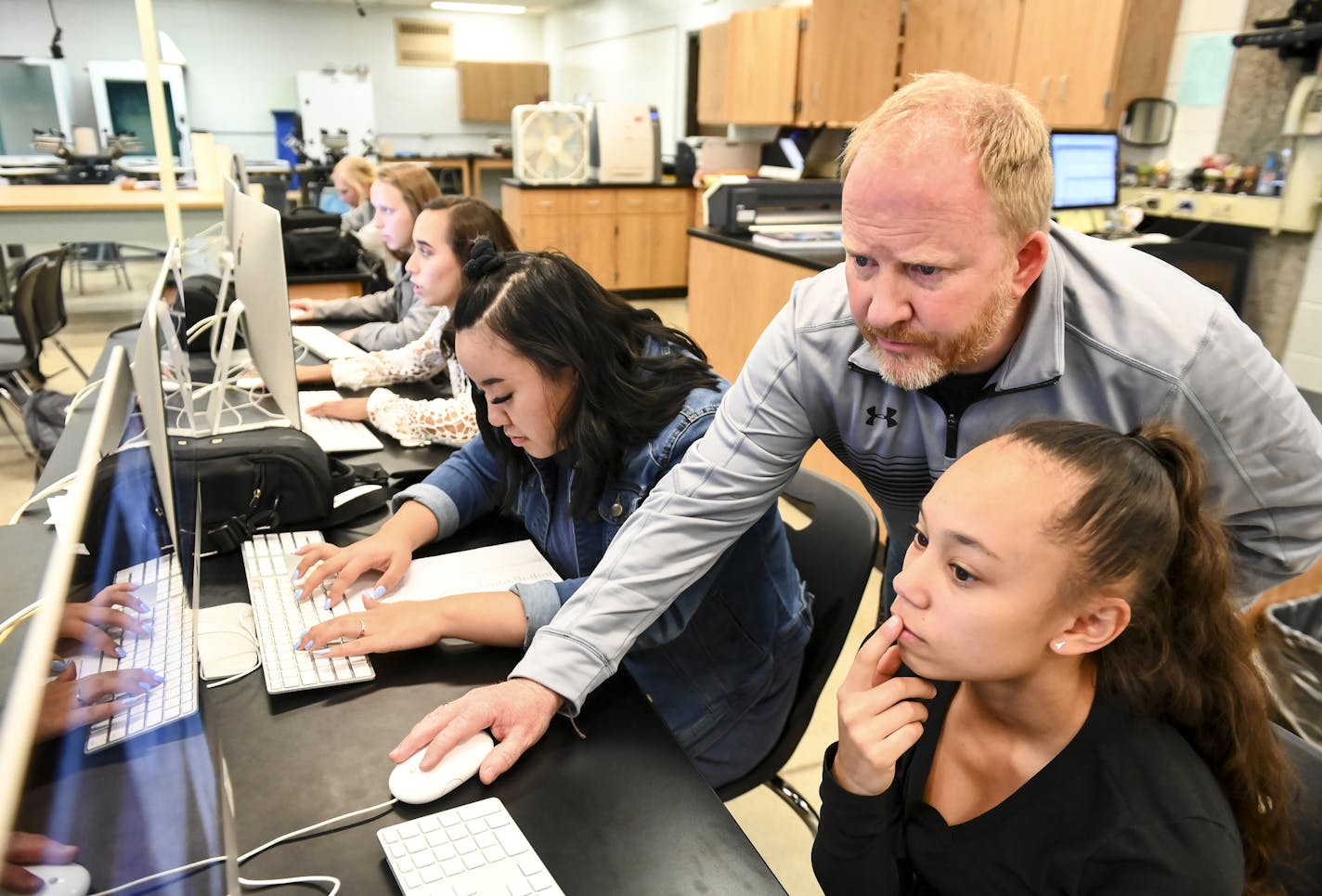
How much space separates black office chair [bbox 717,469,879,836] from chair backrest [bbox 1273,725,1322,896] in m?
0.56

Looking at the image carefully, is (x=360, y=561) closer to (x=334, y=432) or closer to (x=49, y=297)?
(x=334, y=432)

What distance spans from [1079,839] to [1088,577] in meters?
0.24

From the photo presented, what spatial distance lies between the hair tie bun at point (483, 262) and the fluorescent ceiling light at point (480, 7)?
1019 cm

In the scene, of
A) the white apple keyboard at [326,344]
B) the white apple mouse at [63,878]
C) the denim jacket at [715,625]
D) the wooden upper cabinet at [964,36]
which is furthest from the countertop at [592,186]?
the white apple mouse at [63,878]

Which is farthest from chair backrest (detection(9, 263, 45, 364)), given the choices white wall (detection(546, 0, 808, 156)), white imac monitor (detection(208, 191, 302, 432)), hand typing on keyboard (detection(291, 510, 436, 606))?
white wall (detection(546, 0, 808, 156))

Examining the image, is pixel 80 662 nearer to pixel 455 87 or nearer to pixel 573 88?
pixel 573 88

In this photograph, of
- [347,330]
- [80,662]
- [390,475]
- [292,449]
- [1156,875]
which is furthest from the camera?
[347,330]

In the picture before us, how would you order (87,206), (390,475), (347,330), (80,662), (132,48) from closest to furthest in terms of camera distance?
(80,662)
(390,475)
(347,330)
(87,206)
(132,48)

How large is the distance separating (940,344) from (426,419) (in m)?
1.17

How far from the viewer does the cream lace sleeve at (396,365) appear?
2217mm

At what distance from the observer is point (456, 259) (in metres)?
2.12

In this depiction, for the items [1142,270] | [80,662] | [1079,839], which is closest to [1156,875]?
[1079,839]

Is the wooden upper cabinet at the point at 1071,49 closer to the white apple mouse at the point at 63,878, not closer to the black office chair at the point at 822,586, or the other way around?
the black office chair at the point at 822,586

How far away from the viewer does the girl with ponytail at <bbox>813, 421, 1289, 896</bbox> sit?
2.49ft
